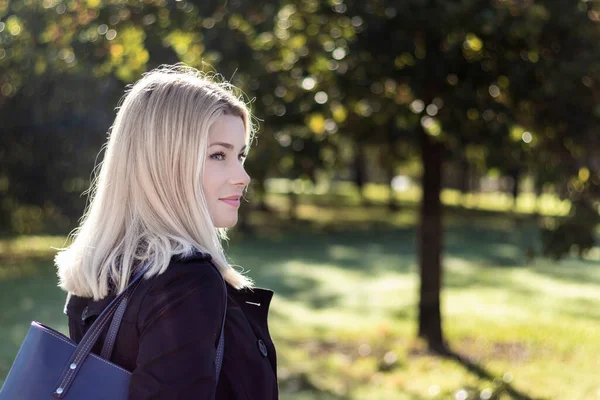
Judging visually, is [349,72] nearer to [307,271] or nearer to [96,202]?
[96,202]

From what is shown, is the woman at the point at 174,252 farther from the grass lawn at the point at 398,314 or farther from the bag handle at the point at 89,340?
the grass lawn at the point at 398,314

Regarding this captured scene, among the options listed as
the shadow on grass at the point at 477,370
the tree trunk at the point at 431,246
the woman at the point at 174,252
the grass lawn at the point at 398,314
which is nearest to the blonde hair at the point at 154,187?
the woman at the point at 174,252

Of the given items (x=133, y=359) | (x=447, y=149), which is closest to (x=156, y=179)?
(x=133, y=359)

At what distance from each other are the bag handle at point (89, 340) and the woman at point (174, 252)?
0.03 metres

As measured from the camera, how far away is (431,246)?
27.1 feet

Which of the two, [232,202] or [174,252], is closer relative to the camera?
[174,252]

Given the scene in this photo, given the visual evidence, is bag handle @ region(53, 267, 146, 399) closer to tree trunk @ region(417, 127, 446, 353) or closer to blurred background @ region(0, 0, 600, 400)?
blurred background @ region(0, 0, 600, 400)

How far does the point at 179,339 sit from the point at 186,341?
0.05ft

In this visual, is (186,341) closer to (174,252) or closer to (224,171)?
(174,252)

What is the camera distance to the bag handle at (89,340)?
1585 mm

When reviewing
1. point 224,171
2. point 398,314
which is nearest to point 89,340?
point 224,171

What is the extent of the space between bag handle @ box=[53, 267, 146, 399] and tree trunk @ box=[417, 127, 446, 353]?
6693 mm

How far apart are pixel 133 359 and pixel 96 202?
41 cm

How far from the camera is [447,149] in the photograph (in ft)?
26.3
